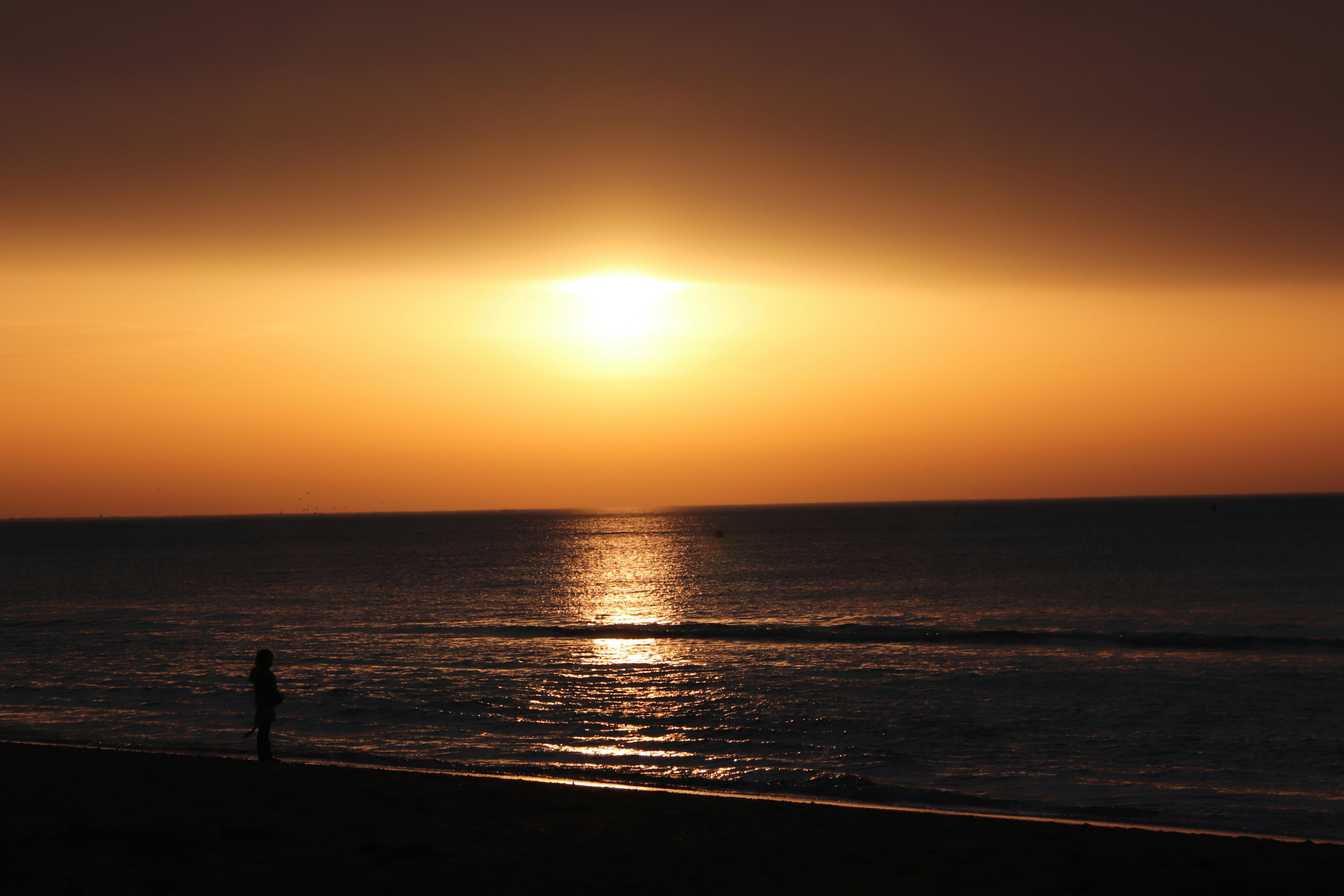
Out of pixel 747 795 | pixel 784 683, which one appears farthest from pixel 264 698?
pixel 784 683

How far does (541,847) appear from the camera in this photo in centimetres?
1266

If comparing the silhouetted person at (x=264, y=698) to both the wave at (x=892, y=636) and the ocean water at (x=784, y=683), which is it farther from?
the wave at (x=892, y=636)

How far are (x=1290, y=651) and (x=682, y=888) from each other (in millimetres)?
33138

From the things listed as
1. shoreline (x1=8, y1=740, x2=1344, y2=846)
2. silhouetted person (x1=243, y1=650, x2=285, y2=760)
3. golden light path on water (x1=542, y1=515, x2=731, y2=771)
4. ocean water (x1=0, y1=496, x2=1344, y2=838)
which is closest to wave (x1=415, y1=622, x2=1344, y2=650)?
ocean water (x1=0, y1=496, x2=1344, y2=838)

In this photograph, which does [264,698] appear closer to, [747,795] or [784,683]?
[747,795]

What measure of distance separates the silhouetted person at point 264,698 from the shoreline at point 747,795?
356 millimetres

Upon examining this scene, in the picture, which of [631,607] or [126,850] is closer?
[126,850]

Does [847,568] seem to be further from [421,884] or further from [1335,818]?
[421,884]

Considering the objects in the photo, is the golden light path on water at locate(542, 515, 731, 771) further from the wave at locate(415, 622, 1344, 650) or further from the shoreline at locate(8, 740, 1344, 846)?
the shoreline at locate(8, 740, 1344, 846)

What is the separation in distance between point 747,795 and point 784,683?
43.1 feet

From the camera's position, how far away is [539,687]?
29.8 meters

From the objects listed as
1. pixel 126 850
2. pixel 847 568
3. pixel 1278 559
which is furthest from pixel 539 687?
pixel 1278 559

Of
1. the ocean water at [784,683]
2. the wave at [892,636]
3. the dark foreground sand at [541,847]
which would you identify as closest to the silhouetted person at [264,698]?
the dark foreground sand at [541,847]

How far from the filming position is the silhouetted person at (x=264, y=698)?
57.6ft
